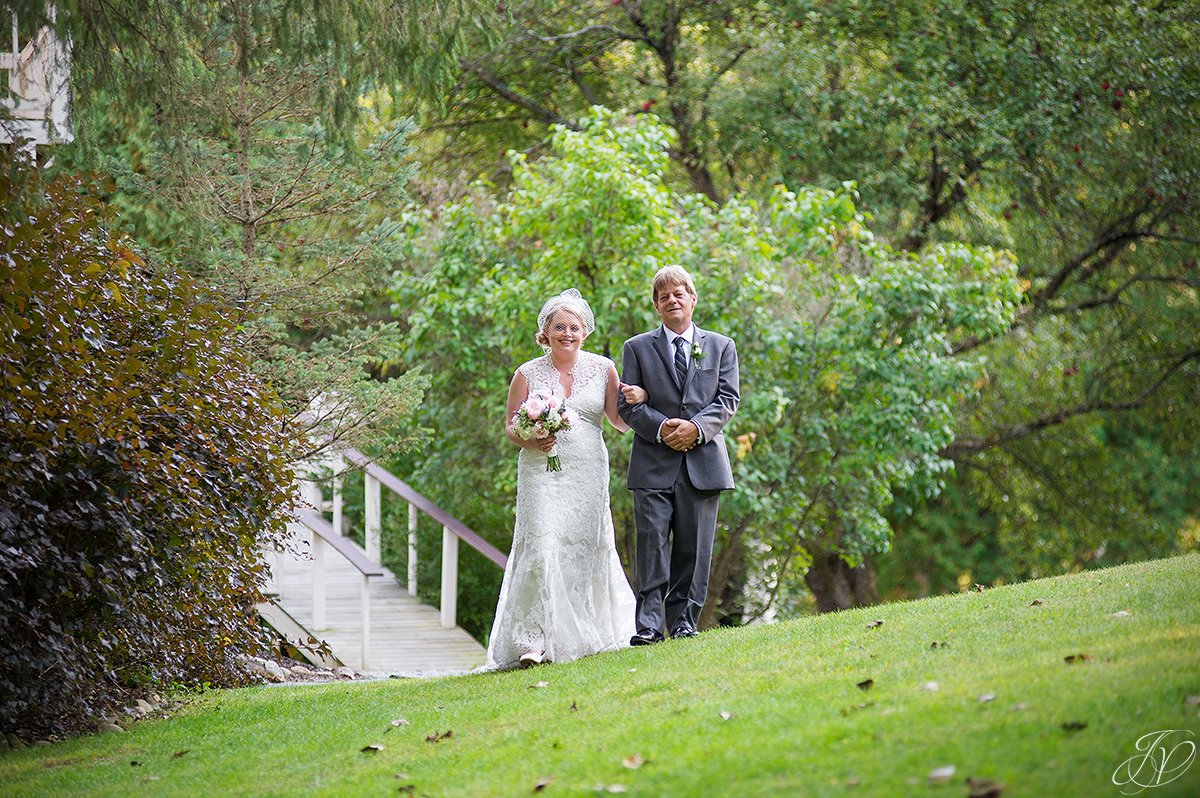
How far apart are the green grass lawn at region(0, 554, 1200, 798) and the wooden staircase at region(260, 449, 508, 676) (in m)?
3.83

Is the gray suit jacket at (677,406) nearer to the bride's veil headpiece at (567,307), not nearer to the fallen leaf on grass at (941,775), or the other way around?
the bride's veil headpiece at (567,307)

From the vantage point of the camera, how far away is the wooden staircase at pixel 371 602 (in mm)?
11594

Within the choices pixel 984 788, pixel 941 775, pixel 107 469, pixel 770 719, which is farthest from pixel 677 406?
pixel 984 788

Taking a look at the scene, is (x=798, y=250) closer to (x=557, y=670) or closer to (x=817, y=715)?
(x=557, y=670)

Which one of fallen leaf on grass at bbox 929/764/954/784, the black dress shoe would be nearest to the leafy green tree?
the black dress shoe

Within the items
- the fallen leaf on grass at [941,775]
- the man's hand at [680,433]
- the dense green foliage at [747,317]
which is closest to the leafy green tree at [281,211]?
the dense green foliage at [747,317]

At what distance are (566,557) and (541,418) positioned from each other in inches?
32.2

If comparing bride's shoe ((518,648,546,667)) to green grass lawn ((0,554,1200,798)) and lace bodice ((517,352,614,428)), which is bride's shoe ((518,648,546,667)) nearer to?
green grass lawn ((0,554,1200,798))

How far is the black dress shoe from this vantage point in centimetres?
756

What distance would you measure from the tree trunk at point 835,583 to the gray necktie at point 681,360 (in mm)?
11562

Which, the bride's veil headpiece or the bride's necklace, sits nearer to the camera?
the bride's veil headpiece

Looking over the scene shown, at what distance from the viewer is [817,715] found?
490cm

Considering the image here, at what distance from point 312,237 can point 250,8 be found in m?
4.80

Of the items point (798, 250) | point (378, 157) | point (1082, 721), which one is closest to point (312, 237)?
point (378, 157)
